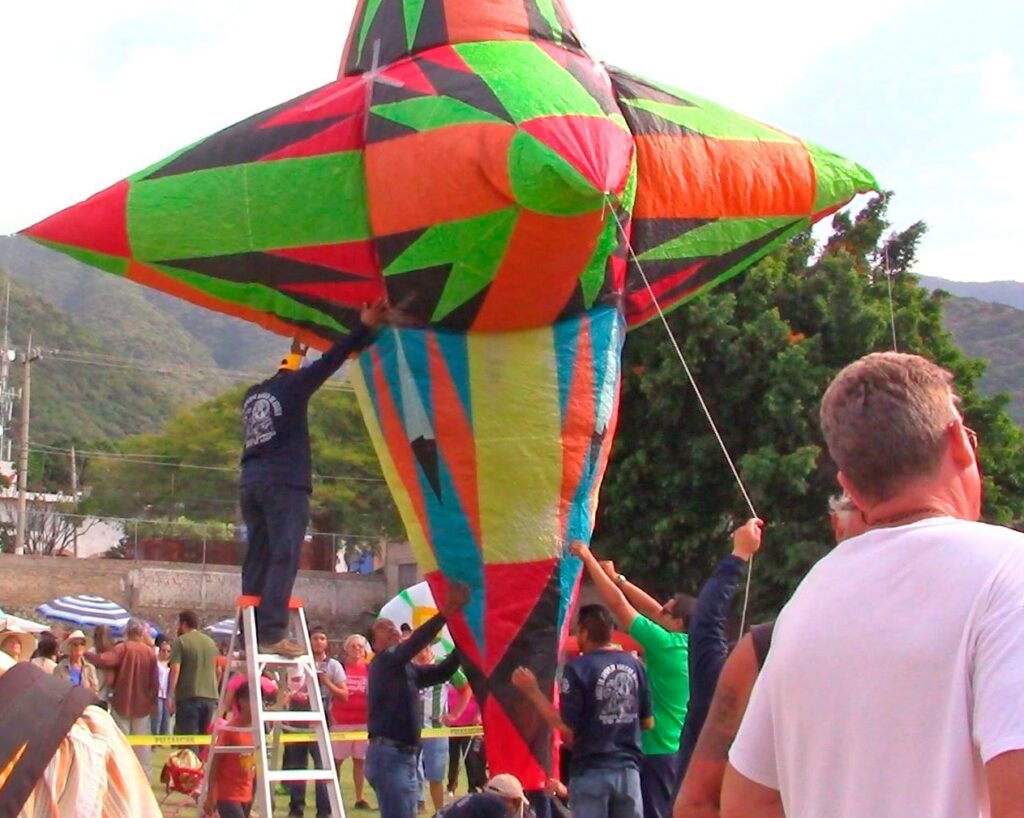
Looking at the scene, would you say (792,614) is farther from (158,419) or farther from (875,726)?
(158,419)

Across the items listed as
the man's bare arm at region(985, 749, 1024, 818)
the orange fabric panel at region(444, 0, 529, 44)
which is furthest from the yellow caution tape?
the man's bare arm at region(985, 749, 1024, 818)

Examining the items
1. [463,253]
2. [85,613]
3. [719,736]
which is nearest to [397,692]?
[463,253]

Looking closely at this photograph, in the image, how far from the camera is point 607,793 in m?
6.61

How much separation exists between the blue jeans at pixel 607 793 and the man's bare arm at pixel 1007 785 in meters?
4.66

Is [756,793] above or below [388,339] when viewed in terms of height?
below

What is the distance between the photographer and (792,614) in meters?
2.50

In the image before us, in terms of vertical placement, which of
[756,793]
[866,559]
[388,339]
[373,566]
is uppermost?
[388,339]

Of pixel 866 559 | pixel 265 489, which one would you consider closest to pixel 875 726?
pixel 866 559

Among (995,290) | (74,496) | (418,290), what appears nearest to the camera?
(418,290)

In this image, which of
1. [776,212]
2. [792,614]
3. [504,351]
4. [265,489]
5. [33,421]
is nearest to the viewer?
[792,614]

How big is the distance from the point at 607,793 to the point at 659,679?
563 millimetres

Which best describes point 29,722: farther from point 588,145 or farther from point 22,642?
point 588,145

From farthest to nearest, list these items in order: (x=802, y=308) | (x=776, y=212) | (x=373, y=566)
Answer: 1. (x=373, y=566)
2. (x=802, y=308)
3. (x=776, y=212)

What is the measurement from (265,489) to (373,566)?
154 feet
